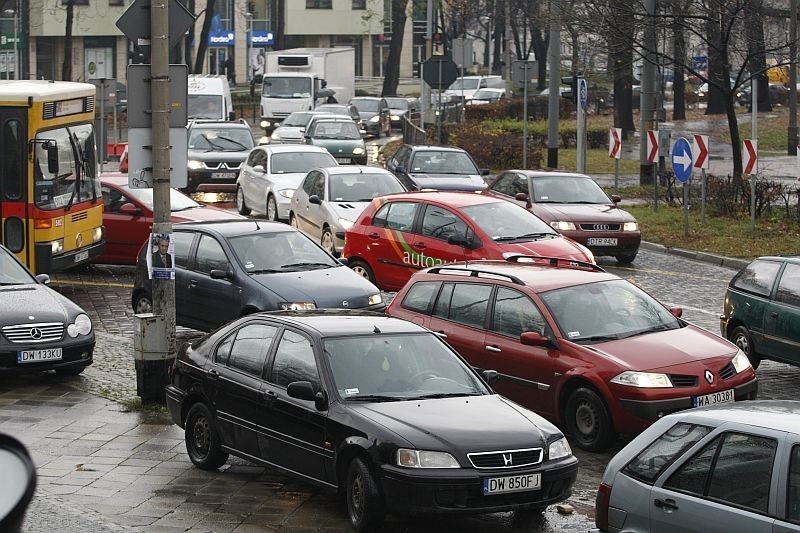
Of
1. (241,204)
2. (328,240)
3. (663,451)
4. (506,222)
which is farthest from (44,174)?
(663,451)

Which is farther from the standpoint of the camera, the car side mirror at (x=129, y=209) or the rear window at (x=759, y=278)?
the car side mirror at (x=129, y=209)

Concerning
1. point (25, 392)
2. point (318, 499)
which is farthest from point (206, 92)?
point (318, 499)

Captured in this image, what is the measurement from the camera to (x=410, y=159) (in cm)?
2967

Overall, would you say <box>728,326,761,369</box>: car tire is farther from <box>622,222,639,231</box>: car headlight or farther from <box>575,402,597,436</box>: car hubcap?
<box>622,222,639,231</box>: car headlight

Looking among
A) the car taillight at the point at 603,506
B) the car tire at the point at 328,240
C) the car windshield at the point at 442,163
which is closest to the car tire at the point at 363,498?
the car taillight at the point at 603,506

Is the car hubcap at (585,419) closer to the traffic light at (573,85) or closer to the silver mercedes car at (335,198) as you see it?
the silver mercedes car at (335,198)

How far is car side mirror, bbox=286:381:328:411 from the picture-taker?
29.0ft

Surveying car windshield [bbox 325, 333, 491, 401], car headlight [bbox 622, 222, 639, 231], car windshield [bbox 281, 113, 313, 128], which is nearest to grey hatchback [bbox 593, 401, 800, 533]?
car windshield [bbox 325, 333, 491, 401]

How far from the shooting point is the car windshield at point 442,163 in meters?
29.4

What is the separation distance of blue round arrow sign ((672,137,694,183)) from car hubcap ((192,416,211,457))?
16.3 m

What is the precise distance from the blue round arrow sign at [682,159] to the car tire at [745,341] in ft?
35.2

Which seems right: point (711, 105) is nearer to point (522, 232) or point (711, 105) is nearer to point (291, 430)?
point (522, 232)

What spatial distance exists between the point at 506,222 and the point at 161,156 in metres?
7.00

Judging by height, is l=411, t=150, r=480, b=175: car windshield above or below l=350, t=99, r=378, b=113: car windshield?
below
